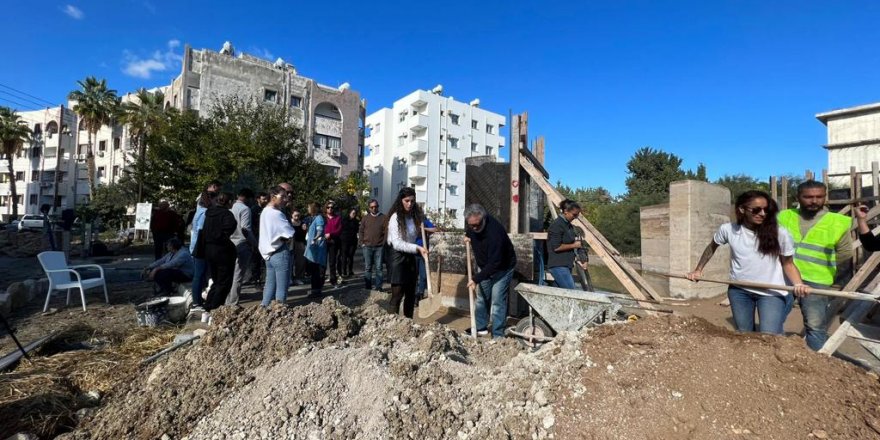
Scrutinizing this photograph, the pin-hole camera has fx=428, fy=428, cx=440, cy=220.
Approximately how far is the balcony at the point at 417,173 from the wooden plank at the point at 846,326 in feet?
126

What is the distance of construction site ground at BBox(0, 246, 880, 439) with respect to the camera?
88.1 inches

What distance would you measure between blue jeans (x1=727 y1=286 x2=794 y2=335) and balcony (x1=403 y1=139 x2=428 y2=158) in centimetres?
3830

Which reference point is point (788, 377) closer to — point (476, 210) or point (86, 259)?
point (476, 210)

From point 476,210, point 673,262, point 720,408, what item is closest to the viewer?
point 720,408

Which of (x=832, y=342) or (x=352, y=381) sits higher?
(x=832, y=342)

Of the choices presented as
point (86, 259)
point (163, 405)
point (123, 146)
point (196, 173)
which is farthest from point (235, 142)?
point (123, 146)

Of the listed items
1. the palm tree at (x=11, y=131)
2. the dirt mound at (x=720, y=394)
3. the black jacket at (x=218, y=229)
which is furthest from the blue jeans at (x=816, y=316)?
the palm tree at (x=11, y=131)

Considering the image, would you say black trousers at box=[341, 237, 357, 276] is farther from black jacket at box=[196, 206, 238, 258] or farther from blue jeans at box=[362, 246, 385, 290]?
black jacket at box=[196, 206, 238, 258]

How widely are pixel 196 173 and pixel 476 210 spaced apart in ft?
57.7

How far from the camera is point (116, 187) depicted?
28703mm

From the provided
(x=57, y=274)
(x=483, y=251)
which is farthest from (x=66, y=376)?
(x=483, y=251)

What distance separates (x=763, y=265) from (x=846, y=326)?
1.89 feet

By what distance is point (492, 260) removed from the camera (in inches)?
166

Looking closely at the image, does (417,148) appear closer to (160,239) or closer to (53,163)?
(160,239)
